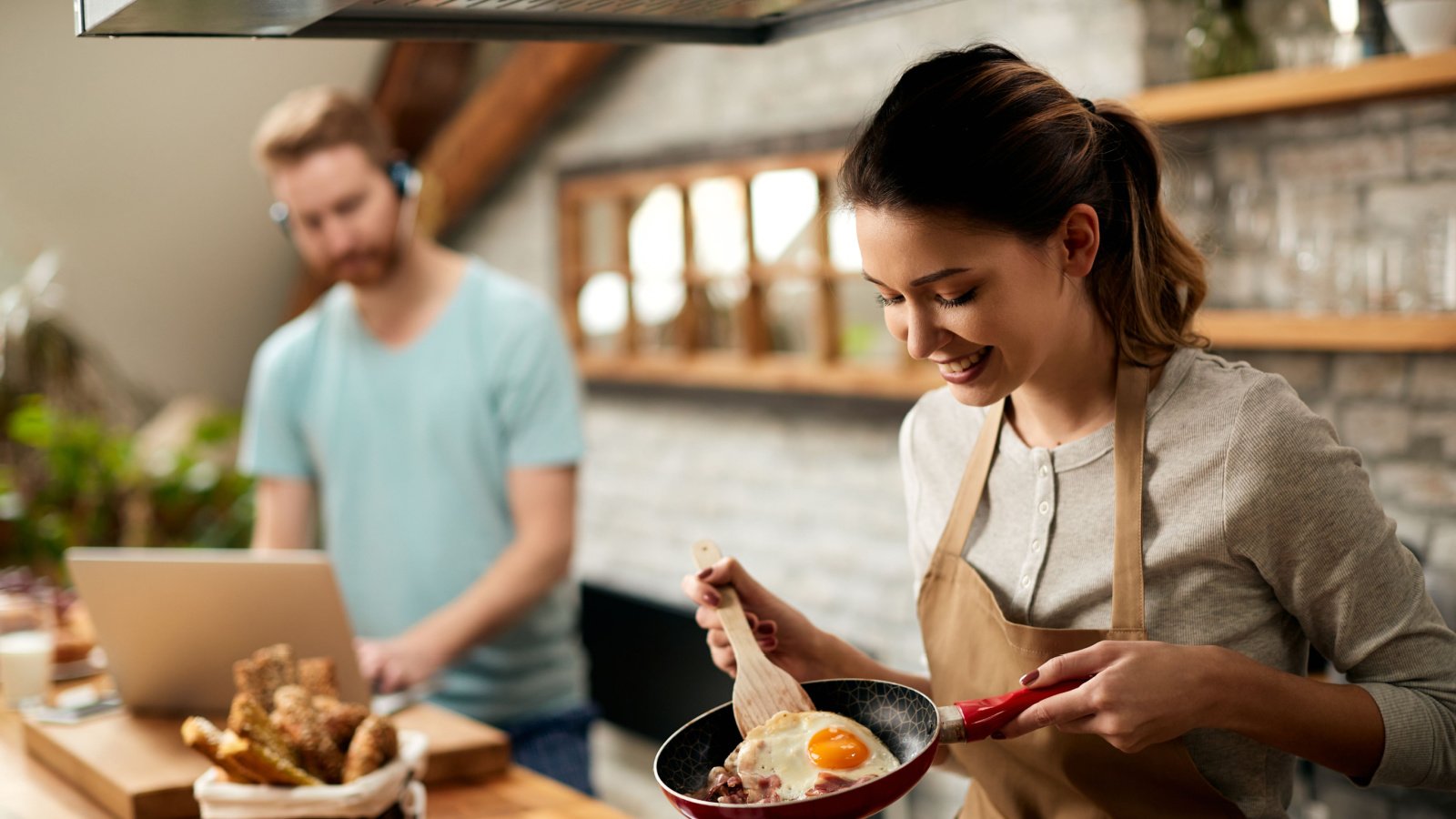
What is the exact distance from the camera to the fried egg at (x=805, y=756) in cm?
120

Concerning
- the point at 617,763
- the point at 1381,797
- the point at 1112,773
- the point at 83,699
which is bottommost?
the point at 617,763

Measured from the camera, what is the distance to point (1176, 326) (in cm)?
139

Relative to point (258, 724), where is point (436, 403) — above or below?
above

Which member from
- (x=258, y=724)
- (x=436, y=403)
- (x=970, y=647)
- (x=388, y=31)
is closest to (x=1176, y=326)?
(x=970, y=647)

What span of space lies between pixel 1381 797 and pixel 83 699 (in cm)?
258

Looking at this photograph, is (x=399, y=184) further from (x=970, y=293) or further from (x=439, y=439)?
(x=970, y=293)

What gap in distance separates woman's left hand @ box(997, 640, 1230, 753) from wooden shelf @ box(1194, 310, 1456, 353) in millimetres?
1334

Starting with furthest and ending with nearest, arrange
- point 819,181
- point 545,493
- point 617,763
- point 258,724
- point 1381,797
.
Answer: point 617,763 → point 819,181 → point 1381,797 → point 545,493 → point 258,724

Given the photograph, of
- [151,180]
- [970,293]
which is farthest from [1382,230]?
[151,180]

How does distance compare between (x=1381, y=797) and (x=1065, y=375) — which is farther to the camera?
(x=1381, y=797)

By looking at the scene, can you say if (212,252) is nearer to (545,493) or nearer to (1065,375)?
(545,493)

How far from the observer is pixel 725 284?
451 centimetres

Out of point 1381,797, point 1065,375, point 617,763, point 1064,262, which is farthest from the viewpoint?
point 617,763

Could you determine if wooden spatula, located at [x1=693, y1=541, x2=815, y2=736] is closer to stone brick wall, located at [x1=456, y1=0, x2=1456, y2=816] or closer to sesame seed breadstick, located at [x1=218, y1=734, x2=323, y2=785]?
sesame seed breadstick, located at [x1=218, y1=734, x2=323, y2=785]
